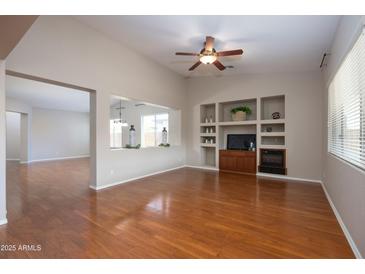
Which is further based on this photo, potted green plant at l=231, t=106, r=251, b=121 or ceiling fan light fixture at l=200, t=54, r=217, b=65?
potted green plant at l=231, t=106, r=251, b=121

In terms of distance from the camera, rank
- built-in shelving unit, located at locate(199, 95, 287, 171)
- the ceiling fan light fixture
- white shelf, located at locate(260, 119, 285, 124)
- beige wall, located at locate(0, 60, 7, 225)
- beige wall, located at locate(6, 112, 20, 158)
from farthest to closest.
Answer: beige wall, located at locate(6, 112, 20, 158)
built-in shelving unit, located at locate(199, 95, 287, 171)
white shelf, located at locate(260, 119, 285, 124)
the ceiling fan light fixture
beige wall, located at locate(0, 60, 7, 225)

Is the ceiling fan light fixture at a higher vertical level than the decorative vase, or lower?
higher

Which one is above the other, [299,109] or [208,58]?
[208,58]

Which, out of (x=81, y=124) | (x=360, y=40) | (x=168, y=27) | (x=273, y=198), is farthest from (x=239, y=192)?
(x=81, y=124)

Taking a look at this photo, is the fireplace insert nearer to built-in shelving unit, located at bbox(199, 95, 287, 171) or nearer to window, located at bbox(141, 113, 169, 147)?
built-in shelving unit, located at bbox(199, 95, 287, 171)

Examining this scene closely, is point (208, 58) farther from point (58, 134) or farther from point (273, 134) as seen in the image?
point (58, 134)

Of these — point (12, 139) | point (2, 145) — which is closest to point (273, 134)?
point (2, 145)

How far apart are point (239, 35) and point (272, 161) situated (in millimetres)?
3806

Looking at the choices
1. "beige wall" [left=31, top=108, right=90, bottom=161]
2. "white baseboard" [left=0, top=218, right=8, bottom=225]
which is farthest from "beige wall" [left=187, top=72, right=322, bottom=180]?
"beige wall" [left=31, top=108, right=90, bottom=161]

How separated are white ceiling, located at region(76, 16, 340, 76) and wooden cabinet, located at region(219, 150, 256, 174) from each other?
109 inches

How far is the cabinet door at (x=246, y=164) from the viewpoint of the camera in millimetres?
5691

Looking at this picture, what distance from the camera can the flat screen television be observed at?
610 cm

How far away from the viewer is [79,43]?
366cm

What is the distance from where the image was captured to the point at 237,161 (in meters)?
5.97
